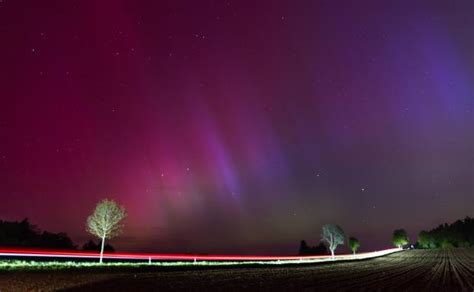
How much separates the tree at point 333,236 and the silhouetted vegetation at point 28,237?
79.0 metres

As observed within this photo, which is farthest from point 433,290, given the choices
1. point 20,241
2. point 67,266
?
point 20,241

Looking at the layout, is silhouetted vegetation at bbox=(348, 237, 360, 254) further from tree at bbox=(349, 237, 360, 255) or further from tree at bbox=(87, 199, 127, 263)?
tree at bbox=(87, 199, 127, 263)

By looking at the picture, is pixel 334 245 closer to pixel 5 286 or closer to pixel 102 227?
pixel 102 227

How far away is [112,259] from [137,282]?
28.3 m

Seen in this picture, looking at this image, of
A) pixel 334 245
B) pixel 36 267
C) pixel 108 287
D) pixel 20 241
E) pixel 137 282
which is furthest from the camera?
pixel 334 245

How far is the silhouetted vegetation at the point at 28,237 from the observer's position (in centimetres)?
8950

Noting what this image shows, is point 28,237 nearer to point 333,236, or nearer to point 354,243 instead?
point 333,236

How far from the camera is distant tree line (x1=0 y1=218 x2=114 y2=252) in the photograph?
89.5 metres

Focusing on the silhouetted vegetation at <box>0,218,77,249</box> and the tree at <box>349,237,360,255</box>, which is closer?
the silhouetted vegetation at <box>0,218,77,249</box>

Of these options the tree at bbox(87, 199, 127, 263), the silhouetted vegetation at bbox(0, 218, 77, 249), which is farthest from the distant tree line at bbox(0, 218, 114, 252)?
the tree at bbox(87, 199, 127, 263)

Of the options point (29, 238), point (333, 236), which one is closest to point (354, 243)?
point (333, 236)

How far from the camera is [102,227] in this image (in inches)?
2174

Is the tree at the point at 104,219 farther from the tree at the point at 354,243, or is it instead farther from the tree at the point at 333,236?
the tree at the point at 354,243

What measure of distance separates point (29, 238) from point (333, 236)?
90976mm
